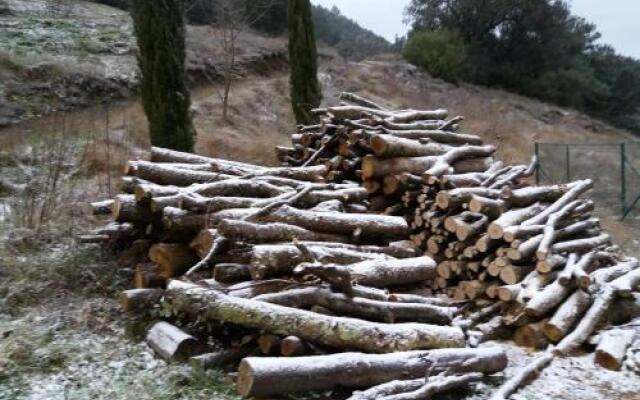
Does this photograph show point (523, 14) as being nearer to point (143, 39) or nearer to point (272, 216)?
point (143, 39)

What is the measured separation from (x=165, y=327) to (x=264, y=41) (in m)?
22.3

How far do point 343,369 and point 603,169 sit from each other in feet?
39.0

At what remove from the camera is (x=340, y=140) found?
335 inches

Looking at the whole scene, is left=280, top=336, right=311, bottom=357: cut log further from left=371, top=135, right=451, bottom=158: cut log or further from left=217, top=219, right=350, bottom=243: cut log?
left=371, top=135, right=451, bottom=158: cut log

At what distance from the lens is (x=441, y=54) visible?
2925cm

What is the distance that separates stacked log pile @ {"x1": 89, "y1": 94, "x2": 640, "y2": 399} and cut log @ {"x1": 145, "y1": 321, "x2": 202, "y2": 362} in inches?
0.7

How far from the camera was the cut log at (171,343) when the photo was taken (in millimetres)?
4996

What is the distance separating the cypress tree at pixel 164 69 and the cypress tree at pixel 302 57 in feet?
13.9

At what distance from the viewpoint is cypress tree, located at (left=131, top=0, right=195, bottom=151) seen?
11.1m

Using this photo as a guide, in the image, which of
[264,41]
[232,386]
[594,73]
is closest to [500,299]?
[232,386]

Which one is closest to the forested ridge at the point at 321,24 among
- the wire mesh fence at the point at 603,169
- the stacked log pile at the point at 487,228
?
the wire mesh fence at the point at 603,169

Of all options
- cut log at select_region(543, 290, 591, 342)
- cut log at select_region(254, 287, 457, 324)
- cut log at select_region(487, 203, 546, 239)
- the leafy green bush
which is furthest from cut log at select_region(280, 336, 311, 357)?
the leafy green bush

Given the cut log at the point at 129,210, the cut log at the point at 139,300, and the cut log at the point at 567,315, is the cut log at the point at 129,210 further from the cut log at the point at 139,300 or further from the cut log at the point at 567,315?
the cut log at the point at 567,315

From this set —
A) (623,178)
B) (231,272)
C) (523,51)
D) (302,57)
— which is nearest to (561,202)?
(231,272)
